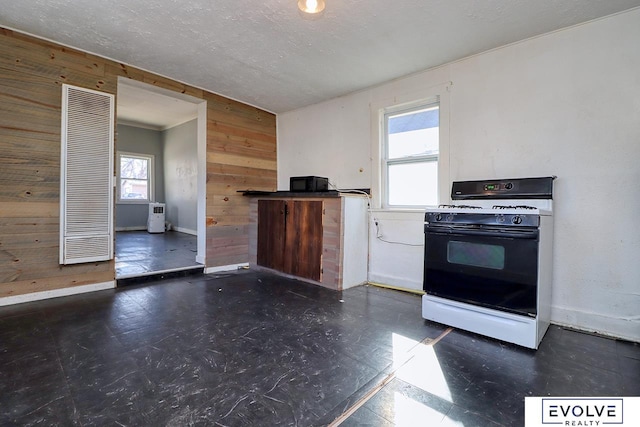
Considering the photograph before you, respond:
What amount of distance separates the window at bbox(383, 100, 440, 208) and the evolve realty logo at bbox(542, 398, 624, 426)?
2033 millimetres

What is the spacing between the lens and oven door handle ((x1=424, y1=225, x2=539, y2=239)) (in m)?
2.00

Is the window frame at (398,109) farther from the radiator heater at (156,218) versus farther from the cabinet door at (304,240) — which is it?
the radiator heater at (156,218)

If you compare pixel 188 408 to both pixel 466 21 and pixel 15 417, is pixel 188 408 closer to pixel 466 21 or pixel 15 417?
pixel 15 417

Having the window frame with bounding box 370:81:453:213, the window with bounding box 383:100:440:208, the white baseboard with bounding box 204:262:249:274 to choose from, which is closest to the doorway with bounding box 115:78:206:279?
the white baseboard with bounding box 204:262:249:274

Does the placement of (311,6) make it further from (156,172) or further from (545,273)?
(156,172)

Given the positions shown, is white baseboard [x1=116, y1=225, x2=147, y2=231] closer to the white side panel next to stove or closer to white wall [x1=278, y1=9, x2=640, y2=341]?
white wall [x1=278, y1=9, x2=640, y2=341]

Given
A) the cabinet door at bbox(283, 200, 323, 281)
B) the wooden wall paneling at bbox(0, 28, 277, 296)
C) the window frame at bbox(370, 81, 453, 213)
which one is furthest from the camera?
the cabinet door at bbox(283, 200, 323, 281)

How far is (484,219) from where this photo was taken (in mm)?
2172

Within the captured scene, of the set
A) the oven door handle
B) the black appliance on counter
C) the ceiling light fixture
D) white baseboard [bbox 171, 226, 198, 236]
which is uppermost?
the ceiling light fixture

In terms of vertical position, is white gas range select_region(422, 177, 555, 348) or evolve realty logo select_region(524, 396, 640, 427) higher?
white gas range select_region(422, 177, 555, 348)

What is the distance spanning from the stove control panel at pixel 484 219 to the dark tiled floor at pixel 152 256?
10.0 feet

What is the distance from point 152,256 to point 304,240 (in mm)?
2511

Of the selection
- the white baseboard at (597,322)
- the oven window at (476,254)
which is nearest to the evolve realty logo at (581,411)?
the oven window at (476,254)

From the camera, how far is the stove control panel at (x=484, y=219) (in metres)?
2.00
